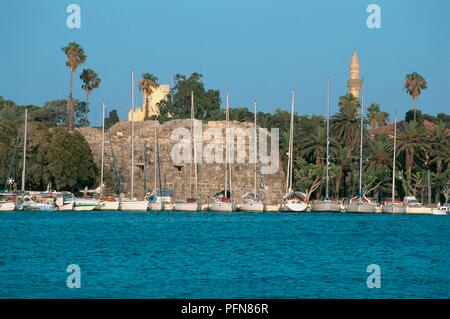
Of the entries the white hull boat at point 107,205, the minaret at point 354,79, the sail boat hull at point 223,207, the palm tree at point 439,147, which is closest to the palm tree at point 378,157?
the palm tree at point 439,147

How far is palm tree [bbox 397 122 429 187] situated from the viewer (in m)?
106

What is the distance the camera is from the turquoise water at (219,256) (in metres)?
42.7

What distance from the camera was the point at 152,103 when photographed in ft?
506

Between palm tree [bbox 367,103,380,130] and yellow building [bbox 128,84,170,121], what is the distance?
26.2 m

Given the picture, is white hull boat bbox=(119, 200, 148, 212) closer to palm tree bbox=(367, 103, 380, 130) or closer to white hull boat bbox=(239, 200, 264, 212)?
white hull boat bbox=(239, 200, 264, 212)

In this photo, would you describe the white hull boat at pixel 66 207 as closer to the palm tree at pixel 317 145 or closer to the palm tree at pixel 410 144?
the palm tree at pixel 317 145

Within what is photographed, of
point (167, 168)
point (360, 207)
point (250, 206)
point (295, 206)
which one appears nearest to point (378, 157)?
point (360, 207)

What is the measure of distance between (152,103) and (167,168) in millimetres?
40812

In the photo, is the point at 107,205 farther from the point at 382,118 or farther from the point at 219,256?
the point at 382,118

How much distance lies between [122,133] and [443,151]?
31.0 m

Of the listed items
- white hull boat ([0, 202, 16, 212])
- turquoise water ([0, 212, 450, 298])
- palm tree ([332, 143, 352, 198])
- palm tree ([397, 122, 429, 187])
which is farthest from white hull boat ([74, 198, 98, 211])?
palm tree ([397, 122, 429, 187])

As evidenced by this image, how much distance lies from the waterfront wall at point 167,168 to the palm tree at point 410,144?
13.8 meters
